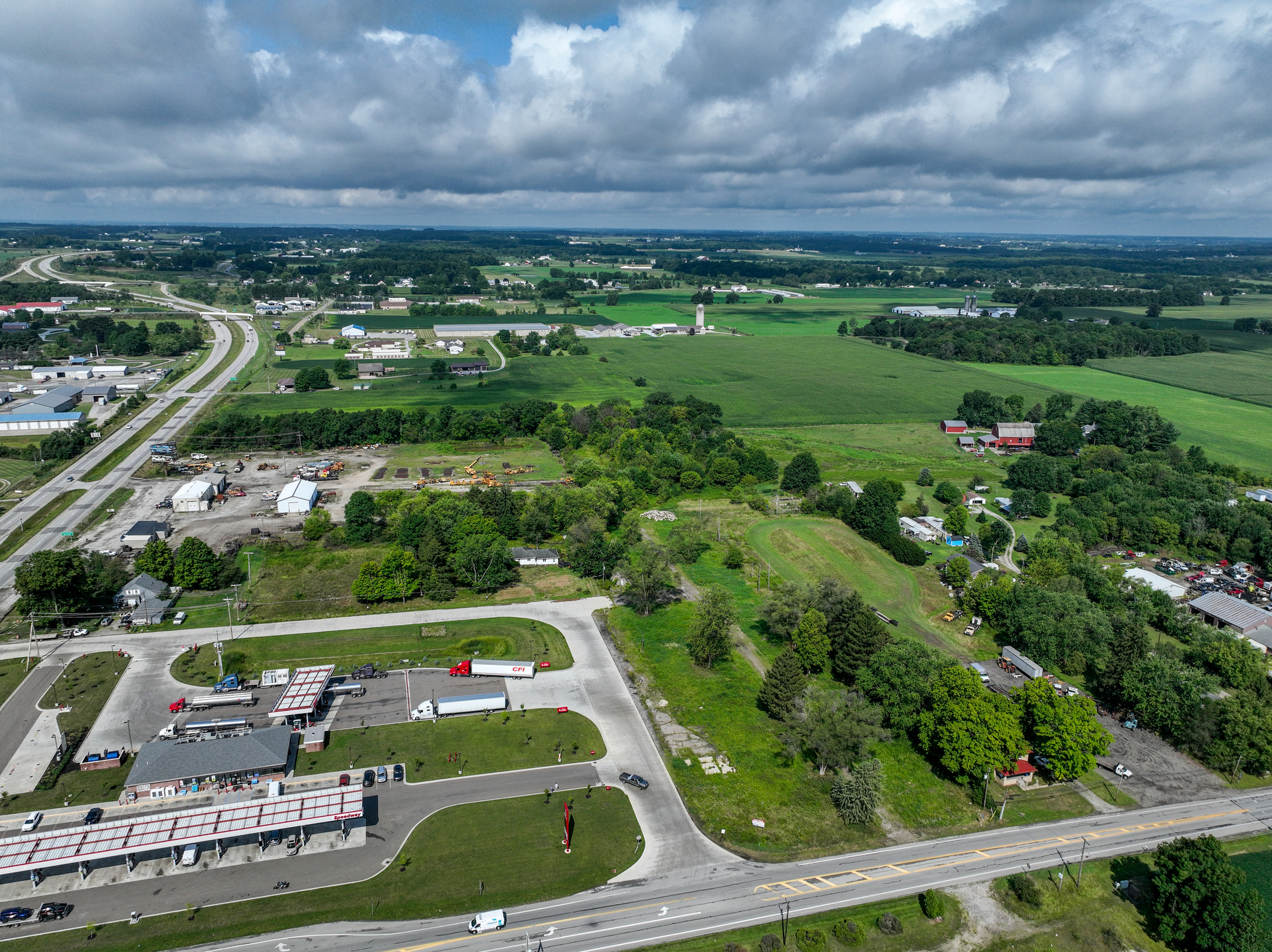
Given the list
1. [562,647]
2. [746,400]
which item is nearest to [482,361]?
[746,400]

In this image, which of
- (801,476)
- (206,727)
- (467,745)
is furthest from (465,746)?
(801,476)

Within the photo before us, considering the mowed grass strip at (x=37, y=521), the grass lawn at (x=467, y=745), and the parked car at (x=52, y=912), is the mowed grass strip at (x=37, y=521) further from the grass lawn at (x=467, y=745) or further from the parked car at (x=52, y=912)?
the parked car at (x=52, y=912)

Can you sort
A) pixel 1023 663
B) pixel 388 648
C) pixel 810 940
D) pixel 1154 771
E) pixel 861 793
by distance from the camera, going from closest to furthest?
pixel 810 940
pixel 861 793
pixel 1154 771
pixel 1023 663
pixel 388 648

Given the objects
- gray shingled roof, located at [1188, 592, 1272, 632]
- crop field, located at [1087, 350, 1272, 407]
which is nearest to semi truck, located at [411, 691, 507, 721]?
gray shingled roof, located at [1188, 592, 1272, 632]

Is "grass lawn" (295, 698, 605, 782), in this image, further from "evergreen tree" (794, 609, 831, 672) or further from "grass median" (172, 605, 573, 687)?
"evergreen tree" (794, 609, 831, 672)

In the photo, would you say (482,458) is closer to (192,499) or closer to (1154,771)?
(192,499)
